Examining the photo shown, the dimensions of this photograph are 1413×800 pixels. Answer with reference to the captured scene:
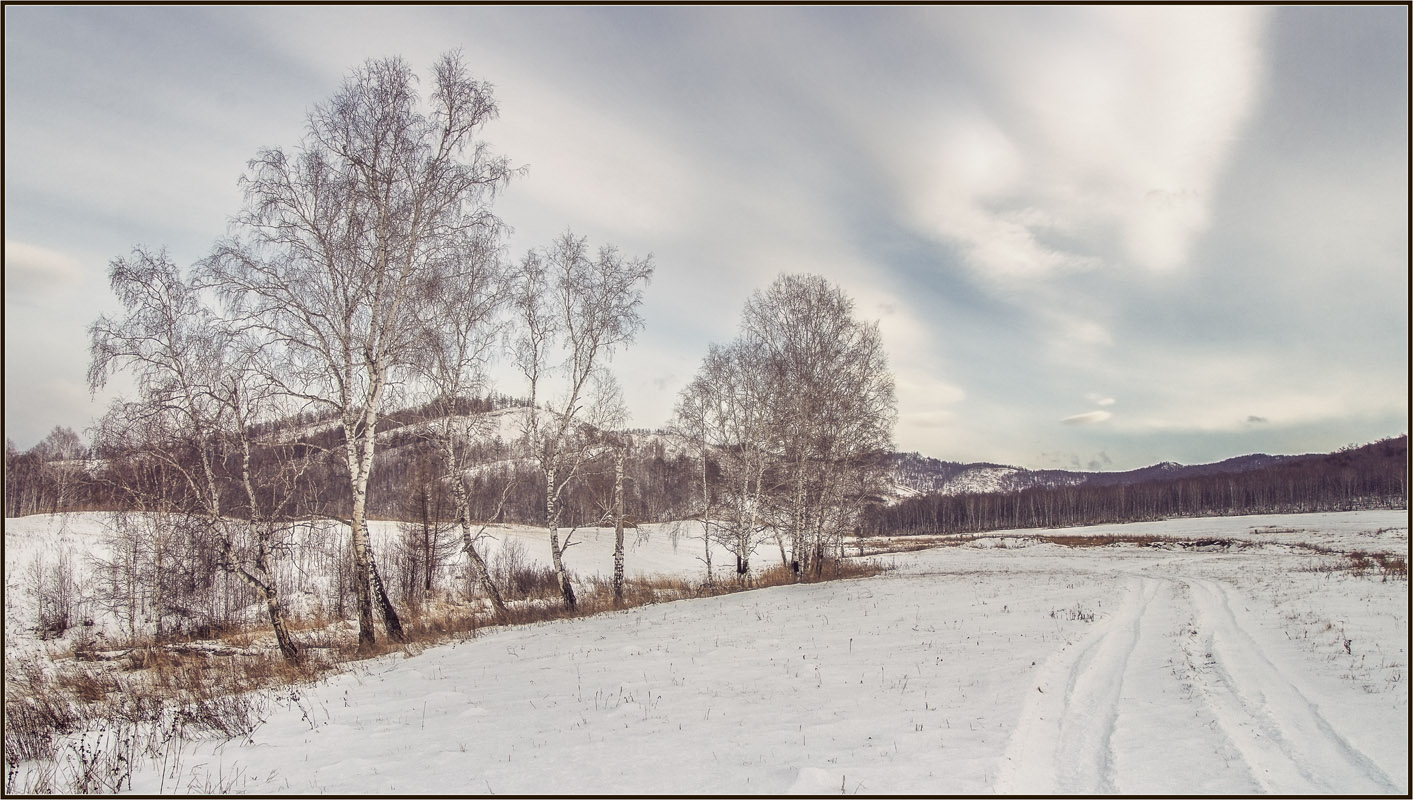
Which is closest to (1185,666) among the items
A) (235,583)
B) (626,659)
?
(626,659)

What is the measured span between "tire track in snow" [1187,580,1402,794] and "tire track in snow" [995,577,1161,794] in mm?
1066

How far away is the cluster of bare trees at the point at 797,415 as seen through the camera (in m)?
25.2

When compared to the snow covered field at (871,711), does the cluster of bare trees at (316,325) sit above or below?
above

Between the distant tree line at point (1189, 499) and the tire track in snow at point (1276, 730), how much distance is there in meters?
91.9

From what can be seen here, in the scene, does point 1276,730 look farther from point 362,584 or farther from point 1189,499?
point 1189,499

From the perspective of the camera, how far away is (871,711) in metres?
7.71

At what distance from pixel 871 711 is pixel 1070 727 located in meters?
2.08

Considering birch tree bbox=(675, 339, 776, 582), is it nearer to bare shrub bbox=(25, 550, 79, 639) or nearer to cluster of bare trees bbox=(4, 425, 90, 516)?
bare shrub bbox=(25, 550, 79, 639)

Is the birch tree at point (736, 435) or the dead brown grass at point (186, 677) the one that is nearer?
the dead brown grass at point (186, 677)

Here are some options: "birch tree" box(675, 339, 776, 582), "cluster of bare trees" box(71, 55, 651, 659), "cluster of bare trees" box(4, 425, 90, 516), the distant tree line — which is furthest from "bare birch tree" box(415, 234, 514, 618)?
the distant tree line

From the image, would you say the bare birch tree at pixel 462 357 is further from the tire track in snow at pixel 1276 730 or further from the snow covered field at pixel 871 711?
the tire track in snow at pixel 1276 730

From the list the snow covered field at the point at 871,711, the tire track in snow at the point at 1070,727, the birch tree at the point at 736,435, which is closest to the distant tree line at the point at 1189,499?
the birch tree at the point at 736,435

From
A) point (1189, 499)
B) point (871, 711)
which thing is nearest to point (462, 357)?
point (871, 711)

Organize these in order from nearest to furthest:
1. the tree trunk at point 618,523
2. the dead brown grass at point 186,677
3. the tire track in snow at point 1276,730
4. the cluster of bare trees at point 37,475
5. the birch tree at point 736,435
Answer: the tire track in snow at point 1276,730
the dead brown grass at point 186,677
the tree trunk at point 618,523
the birch tree at point 736,435
the cluster of bare trees at point 37,475
